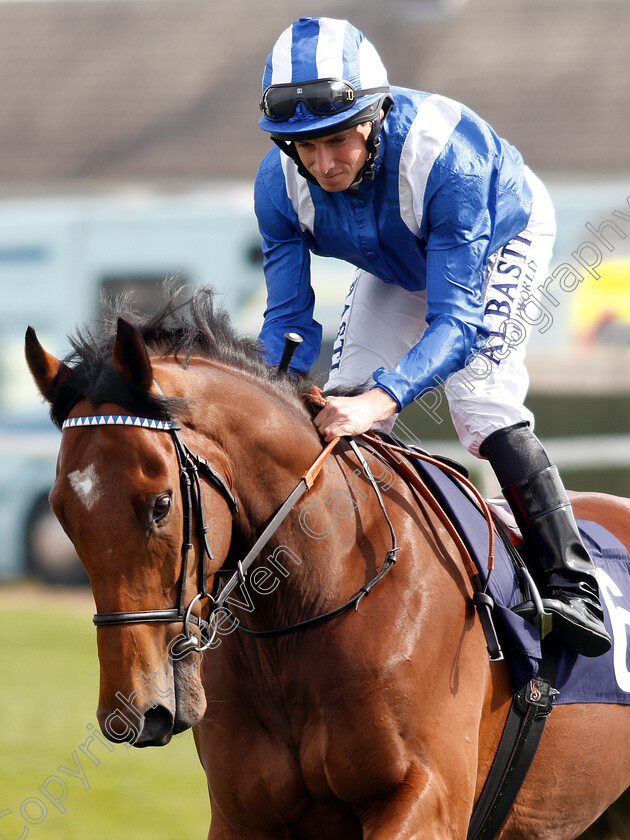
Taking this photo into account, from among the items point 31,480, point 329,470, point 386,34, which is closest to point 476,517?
point 329,470

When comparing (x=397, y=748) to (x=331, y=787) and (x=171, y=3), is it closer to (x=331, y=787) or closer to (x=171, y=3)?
(x=331, y=787)

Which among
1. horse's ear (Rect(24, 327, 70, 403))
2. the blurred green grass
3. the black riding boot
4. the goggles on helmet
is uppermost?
the goggles on helmet

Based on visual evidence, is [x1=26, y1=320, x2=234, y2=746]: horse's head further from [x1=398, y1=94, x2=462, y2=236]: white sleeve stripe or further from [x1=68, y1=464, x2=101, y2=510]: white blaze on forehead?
[x1=398, y1=94, x2=462, y2=236]: white sleeve stripe

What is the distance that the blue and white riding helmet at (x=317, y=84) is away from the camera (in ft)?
8.90

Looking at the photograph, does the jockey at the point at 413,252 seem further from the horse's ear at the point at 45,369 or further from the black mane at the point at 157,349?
the horse's ear at the point at 45,369

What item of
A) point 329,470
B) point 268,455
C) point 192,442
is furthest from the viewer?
point 329,470

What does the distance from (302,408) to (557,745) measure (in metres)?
1.20

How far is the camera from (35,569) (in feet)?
39.7

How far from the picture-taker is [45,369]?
246 cm

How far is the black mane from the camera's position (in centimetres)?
231

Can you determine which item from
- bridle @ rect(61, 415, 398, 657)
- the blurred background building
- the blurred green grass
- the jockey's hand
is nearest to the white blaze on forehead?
bridle @ rect(61, 415, 398, 657)

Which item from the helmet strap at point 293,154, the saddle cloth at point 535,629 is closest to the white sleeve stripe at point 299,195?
the helmet strap at point 293,154

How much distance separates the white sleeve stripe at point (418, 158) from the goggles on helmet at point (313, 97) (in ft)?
0.85

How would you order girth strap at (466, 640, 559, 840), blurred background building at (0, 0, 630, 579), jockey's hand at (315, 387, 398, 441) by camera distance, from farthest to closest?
blurred background building at (0, 0, 630, 579) → girth strap at (466, 640, 559, 840) → jockey's hand at (315, 387, 398, 441)
